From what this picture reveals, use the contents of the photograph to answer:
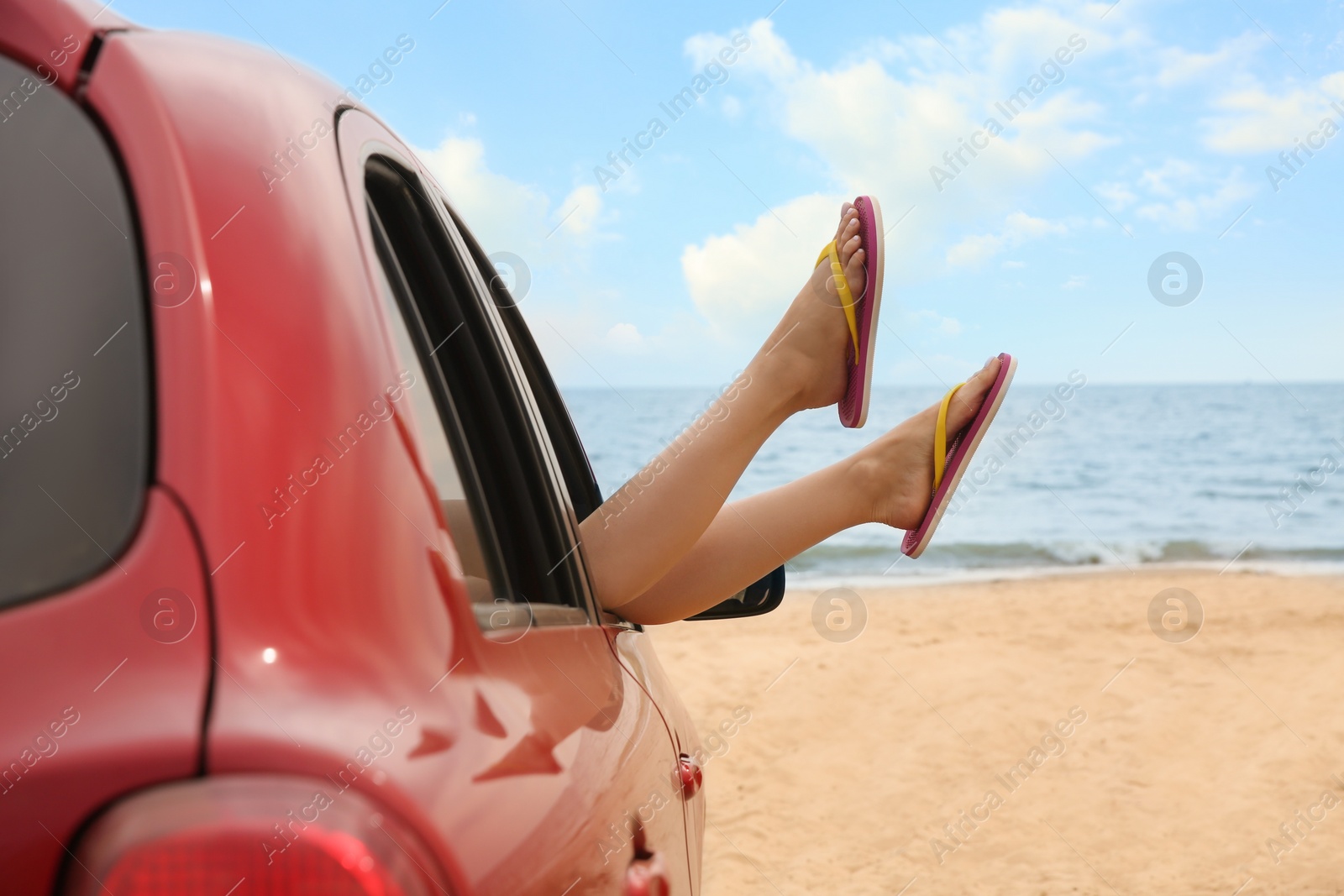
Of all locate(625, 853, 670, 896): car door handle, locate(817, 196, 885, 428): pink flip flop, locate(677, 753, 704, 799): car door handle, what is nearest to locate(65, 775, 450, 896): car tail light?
locate(625, 853, 670, 896): car door handle

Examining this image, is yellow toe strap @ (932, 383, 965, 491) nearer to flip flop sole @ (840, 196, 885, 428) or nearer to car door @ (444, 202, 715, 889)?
flip flop sole @ (840, 196, 885, 428)

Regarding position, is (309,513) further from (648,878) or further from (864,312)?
(864,312)

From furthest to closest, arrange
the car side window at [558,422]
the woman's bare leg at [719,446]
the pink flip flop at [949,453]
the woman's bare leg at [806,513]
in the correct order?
1. the pink flip flop at [949,453]
2. the car side window at [558,422]
3. the woman's bare leg at [806,513]
4. the woman's bare leg at [719,446]

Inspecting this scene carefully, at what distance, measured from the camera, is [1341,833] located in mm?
4422

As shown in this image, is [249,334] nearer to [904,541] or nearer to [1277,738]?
[904,541]

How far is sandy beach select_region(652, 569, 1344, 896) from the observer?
14.2ft

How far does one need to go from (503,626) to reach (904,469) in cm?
135

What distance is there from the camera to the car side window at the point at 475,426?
123cm

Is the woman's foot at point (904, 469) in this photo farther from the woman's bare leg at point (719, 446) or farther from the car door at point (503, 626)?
the car door at point (503, 626)

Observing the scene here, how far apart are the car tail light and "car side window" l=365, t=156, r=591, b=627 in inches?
19.7

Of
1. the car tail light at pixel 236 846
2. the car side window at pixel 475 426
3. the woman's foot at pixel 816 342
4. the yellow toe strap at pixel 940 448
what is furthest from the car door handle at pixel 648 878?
the yellow toe strap at pixel 940 448

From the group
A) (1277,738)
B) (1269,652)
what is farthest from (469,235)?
(1269,652)

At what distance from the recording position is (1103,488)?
19.9 m

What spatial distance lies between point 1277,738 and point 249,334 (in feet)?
20.5
